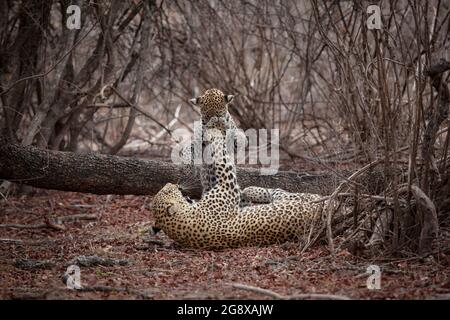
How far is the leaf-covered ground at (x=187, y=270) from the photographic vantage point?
17.2ft

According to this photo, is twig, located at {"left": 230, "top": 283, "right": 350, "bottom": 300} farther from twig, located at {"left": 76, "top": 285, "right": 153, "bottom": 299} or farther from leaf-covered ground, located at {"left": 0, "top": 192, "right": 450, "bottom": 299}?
twig, located at {"left": 76, "top": 285, "right": 153, "bottom": 299}

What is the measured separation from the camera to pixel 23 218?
877 centimetres

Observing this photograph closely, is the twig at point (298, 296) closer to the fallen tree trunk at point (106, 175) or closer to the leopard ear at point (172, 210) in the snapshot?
the leopard ear at point (172, 210)

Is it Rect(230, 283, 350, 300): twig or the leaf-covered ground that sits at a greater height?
the leaf-covered ground

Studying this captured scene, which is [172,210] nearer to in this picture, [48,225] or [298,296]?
[48,225]

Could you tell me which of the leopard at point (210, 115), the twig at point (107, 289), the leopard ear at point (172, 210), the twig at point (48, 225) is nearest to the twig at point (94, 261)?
the leopard ear at point (172, 210)

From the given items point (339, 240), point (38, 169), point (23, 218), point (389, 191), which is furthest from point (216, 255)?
point (23, 218)

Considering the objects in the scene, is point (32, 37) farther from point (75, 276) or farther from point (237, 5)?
point (75, 276)

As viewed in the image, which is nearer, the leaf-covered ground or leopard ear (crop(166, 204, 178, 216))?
the leaf-covered ground

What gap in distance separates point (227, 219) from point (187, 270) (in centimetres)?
95

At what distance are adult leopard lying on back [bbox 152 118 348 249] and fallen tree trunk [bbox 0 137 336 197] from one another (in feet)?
2.52

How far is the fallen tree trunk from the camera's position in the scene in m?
7.59

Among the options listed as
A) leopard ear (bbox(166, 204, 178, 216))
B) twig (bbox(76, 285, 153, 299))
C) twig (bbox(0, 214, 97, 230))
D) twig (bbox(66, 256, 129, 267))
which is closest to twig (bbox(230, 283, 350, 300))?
twig (bbox(76, 285, 153, 299))

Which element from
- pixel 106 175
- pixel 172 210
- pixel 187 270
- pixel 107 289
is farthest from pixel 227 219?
pixel 107 289
